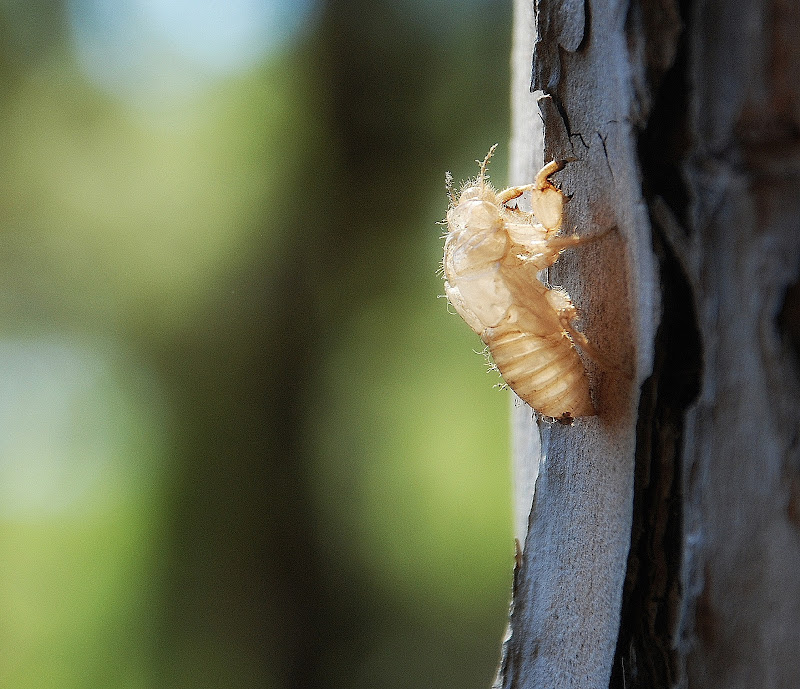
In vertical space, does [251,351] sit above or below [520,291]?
above

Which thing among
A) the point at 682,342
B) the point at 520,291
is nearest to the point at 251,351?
the point at 520,291

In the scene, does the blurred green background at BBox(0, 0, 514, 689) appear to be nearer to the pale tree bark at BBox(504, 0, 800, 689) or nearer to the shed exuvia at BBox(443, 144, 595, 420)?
the shed exuvia at BBox(443, 144, 595, 420)

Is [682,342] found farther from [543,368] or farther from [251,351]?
[251,351]

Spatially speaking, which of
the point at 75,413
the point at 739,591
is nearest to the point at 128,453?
the point at 75,413

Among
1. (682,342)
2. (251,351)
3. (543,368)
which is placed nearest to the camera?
(682,342)

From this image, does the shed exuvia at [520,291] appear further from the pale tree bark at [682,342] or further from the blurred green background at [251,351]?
the blurred green background at [251,351]

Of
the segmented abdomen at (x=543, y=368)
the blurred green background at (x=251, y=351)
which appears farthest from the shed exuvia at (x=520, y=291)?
the blurred green background at (x=251, y=351)

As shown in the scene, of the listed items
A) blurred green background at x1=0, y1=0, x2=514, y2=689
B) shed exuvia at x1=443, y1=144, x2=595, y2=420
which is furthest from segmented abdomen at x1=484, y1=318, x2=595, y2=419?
blurred green background at x1=0, y1=0, x2=514, y2=689
